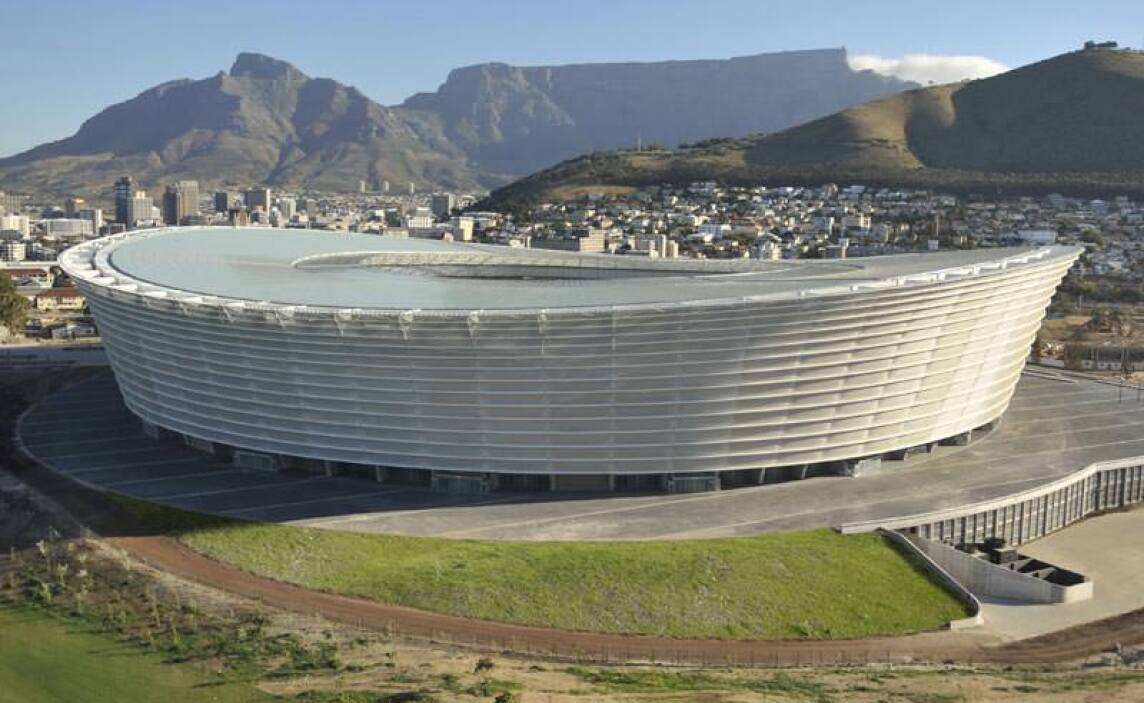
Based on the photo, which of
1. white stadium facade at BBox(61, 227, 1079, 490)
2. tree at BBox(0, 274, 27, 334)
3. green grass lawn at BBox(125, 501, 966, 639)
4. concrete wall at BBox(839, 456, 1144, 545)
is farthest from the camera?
tree at BBox(0, 274, 27, 334)

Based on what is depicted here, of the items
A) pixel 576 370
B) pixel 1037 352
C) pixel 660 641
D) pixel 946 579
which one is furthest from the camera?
pixel 1037 352

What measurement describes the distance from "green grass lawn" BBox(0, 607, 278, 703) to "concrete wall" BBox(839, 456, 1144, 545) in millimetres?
27151

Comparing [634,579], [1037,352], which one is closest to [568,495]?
[634,579]

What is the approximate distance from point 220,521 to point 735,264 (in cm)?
3871

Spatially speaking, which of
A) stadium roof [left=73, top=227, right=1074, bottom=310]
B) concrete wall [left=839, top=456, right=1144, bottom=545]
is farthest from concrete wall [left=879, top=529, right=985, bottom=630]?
stadium roof [left=73, top=227, right=1074, bottom=310]

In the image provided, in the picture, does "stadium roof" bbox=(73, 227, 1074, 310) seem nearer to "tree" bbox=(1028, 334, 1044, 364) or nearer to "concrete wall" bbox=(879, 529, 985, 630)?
"concrete wall" bbox=(879, 529, 985, 630)

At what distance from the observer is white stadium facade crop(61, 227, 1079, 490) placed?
47656 mm

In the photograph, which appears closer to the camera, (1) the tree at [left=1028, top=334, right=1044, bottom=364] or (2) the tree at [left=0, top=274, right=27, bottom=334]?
(1) the tree at [left=1028, top=334, right=1044, bottom=364]

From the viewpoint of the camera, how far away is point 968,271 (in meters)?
53.1

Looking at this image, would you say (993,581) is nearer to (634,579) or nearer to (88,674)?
(634,579)

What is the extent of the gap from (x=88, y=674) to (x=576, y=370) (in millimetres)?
23096

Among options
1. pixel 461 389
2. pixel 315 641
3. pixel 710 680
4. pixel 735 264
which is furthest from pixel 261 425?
pixel 735 264

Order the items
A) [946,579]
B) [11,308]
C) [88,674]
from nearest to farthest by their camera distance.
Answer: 1. [88,674]
2. [946,579]
3. [11,308]

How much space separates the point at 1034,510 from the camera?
53.2m
